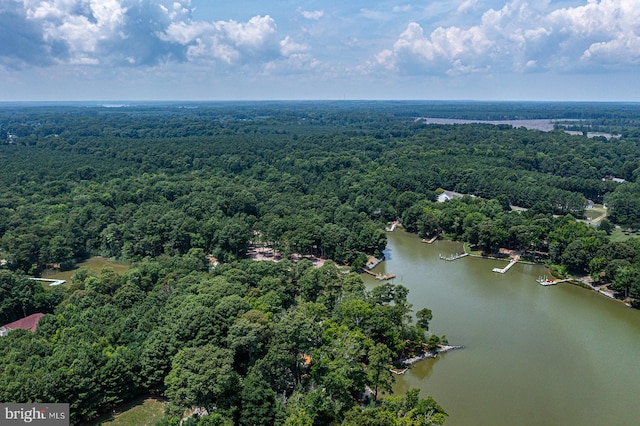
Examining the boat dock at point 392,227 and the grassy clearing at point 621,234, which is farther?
the boat dock at point 392,227

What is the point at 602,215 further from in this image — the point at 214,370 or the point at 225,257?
the point at 214,370

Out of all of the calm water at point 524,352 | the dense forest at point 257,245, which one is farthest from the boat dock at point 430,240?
the calm water at point 524,352

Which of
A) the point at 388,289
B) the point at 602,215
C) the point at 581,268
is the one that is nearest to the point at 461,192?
the point at 602,215

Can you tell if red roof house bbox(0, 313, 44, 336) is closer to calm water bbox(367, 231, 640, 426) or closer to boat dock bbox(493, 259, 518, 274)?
calm water bbox(367, 231, 640, 426)

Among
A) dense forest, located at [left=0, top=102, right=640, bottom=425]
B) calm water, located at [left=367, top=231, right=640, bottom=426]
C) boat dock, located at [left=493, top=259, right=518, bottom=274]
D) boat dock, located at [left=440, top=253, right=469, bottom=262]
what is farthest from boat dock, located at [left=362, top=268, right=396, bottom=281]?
boat dock, located at [left=493, top=259, right=518, bottom=274]

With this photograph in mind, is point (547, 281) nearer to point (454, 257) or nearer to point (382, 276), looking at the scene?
point (454, 257)

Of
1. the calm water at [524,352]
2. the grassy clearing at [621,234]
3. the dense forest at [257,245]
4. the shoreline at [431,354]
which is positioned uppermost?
the dense forest at [257,245]

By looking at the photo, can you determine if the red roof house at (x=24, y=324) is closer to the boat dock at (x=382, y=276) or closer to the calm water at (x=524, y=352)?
the calm water at (x=524, y=352)
